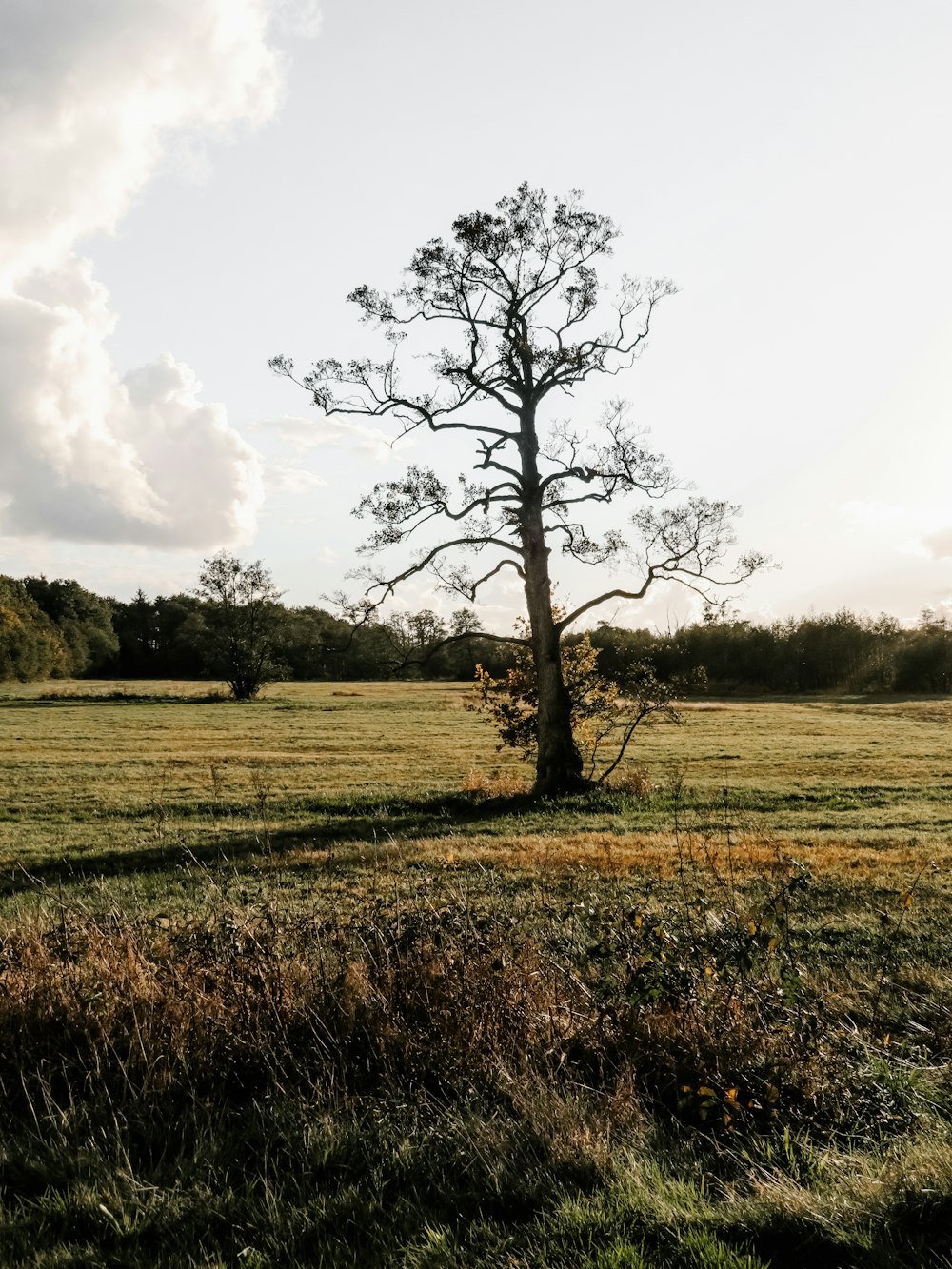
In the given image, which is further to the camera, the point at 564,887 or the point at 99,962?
the point at 564,887

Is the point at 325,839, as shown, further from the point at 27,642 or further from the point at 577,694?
the point at 27,642

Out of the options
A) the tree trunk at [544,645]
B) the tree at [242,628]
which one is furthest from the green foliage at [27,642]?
the tree trunk at [544,645]

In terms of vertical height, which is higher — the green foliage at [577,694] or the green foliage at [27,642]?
the green foliage at [27,642]

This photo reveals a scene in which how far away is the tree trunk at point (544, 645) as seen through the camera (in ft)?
67.9

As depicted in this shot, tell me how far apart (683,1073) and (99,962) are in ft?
13.0

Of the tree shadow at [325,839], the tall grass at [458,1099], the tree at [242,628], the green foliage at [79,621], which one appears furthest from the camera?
the green foliage at [79,621]

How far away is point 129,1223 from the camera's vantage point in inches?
146

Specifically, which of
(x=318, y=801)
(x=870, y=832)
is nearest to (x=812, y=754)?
(x=870, y=832)

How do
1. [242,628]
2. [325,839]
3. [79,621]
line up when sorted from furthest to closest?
1. [79,621]
2. [242,628]
3. [325,839]

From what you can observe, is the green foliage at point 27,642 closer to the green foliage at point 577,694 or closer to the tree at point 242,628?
the tree at point 242,628

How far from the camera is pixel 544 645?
20.8 m

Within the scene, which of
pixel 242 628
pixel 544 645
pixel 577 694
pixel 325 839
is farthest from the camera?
pixel 242 628

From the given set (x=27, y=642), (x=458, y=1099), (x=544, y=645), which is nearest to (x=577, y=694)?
(x=544, y=645)

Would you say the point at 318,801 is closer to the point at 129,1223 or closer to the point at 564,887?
the point at 564,887
